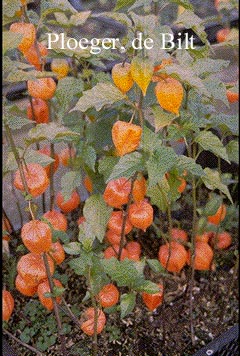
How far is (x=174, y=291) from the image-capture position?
1362 mm

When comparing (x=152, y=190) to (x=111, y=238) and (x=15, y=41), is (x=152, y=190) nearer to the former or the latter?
(x=111, y=238)

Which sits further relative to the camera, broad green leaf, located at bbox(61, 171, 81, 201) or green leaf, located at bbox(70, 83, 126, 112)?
broad green leaf, located at bbox(61, 171, 81, 201)

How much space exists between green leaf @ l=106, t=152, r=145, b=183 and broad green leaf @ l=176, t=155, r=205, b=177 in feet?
0.23

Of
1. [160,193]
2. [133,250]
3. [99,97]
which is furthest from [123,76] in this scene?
[133,250]

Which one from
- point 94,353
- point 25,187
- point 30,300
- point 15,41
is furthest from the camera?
point 30,300

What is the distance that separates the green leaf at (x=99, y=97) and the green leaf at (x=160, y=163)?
0.34 ft

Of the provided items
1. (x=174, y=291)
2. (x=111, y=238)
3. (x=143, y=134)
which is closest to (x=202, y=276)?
(x=174, y=291)

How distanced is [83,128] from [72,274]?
1.24 feet

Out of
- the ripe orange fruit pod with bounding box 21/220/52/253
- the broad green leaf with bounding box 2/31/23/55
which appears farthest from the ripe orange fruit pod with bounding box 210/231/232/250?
the broad green leaf with bounding box 2/31/23/55

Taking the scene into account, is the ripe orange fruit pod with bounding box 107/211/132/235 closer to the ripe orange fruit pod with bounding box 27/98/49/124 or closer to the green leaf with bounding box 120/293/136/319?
the green leaf with bounding box 120/293/136/319

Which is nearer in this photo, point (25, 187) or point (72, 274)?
point (25, 187)

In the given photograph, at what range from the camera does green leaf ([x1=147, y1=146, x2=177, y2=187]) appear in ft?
2.82

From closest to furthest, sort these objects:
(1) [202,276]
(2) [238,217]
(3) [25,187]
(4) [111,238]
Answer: (3) [25,187] < (4) [111,238] < (1) [202,276] < (2) [238,217]

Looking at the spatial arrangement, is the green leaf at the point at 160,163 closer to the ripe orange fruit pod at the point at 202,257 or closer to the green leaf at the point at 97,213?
the green leaf at the point at 97,213
